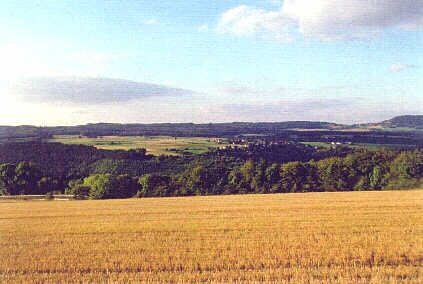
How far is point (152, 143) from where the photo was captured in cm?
12031

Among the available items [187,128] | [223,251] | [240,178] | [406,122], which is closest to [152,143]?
[187,128]

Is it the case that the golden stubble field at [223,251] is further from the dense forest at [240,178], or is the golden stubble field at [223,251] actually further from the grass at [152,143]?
the grass at [152,143]

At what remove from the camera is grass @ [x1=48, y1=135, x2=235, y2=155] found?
108188mm

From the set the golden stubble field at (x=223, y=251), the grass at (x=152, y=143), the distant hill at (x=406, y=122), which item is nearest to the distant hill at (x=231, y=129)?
the distant hill at (x=406, y=122)

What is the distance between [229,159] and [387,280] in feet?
287

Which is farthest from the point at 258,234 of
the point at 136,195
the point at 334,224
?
the point at 136,195

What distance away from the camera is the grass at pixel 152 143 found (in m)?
108

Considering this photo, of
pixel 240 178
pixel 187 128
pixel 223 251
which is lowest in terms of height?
pixel 240 178

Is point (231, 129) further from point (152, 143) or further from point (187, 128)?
point (152, 143)

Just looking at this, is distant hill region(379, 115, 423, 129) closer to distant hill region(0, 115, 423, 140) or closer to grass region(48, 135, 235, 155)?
distant hill region(0, 115, 423, 140)

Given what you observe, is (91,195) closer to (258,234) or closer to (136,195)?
(136,195)

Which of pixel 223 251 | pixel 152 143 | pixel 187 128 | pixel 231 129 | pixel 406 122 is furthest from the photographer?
pixel 187 128

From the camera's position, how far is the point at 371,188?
6838 centimetres

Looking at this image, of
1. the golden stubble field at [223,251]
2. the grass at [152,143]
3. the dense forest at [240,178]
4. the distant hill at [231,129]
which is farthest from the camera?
the distant hill at [231,129]
